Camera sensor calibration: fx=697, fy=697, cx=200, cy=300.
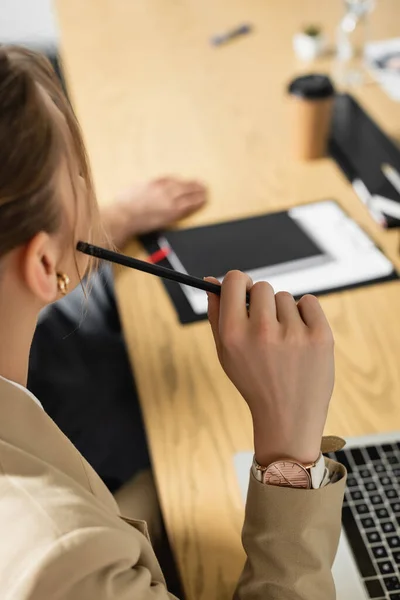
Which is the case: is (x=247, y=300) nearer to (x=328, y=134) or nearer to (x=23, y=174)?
(x=23, y=174)

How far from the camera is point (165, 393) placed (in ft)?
3.04

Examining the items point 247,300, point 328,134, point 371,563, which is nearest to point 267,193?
point 328,134

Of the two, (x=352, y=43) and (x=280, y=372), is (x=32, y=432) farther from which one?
(x=352, y=43)

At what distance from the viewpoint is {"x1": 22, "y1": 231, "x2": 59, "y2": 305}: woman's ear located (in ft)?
1.94

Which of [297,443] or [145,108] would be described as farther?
[145,108]

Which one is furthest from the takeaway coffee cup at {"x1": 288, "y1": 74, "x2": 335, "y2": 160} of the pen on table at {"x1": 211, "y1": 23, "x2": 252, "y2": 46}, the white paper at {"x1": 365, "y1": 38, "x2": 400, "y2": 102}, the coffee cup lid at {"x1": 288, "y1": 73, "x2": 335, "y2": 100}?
the pen on table at {"x1": 211, "y1": 23, "x2": 252, "y2": 46}

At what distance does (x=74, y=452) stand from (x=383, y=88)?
1236mm

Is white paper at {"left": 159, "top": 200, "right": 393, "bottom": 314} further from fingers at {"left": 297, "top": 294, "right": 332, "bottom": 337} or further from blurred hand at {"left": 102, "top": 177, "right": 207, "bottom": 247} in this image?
fingers at {"left": 297, "top": 294, "right": 332, "bottom": 337}

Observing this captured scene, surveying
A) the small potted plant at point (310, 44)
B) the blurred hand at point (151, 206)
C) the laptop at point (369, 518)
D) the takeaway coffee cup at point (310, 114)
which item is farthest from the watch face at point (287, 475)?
the small potted plant at point (310, 44)

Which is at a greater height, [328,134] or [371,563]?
[328,134]

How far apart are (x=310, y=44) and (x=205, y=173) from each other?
1.84 ft

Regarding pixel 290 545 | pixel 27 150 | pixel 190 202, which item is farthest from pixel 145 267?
pixel 190 202

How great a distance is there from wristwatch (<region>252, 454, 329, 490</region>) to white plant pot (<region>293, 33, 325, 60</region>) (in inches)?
50.3

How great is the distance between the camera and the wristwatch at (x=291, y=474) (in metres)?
0.68
